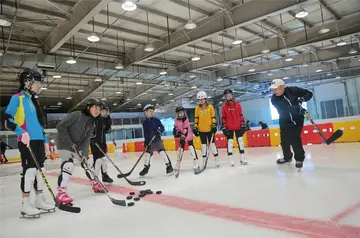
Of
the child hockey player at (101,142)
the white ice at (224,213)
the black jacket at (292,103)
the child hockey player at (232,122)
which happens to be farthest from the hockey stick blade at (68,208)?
the child hockey player at (232,122)

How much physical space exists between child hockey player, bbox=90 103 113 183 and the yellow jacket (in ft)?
6.12

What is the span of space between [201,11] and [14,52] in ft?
25.9

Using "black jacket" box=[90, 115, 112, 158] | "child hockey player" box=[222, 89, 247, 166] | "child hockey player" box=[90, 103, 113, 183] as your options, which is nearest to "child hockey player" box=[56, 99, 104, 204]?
"child hockey player" box=[90, 103, 113, 183]

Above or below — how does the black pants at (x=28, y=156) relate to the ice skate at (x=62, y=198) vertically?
above

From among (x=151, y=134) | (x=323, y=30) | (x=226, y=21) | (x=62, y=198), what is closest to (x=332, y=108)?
(x=323, y=30)

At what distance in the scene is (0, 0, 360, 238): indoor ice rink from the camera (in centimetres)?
216

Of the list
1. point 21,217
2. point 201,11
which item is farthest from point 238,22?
point 21,217

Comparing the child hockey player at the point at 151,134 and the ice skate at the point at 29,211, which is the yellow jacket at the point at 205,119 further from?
the ice skate at the point at 29,211

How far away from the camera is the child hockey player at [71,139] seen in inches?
116

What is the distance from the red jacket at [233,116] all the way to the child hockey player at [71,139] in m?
2.93

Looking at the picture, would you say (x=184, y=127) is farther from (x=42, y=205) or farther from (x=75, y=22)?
(x=75, y=22)

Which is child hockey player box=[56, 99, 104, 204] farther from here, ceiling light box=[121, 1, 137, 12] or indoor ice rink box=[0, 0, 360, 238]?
ceiling light box=[121, 1, 137, 12]

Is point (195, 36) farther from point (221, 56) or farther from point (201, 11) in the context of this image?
point (221, 56)

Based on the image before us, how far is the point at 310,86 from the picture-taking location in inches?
876
